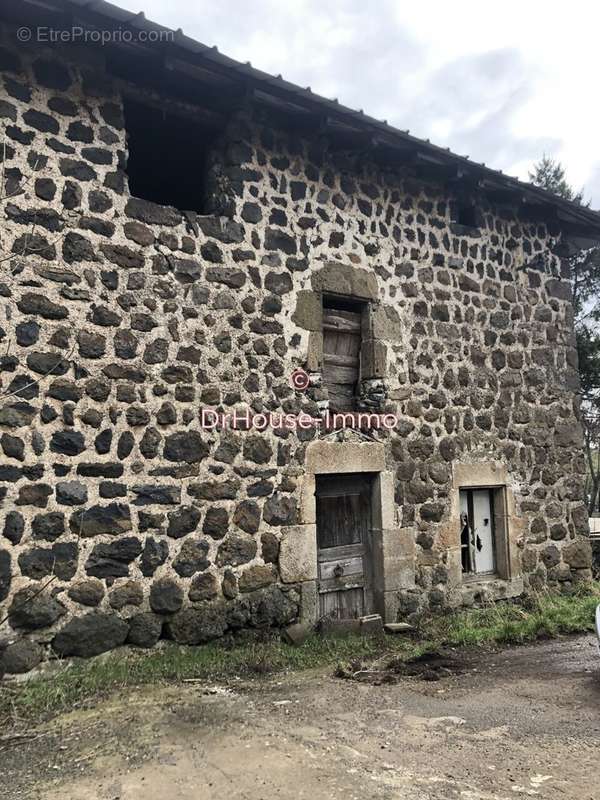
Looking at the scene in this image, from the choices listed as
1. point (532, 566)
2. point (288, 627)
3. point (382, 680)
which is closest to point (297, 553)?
point (288, 627)

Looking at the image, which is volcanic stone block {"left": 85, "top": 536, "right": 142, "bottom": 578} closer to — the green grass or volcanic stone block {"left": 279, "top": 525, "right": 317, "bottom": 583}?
the green grass

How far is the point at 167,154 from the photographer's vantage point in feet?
24.0

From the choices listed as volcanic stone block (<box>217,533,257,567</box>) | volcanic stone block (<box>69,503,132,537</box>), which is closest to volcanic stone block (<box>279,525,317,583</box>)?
volcanic stone block (<box>217,533,257,567</box>)

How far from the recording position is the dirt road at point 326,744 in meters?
3.28

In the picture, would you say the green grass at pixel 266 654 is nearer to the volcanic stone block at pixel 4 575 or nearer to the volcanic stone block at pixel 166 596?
the volcanic stone block at pixel 166 596

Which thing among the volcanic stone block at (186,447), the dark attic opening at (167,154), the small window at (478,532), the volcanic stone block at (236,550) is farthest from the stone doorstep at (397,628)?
the dark attic opening at (167,154)

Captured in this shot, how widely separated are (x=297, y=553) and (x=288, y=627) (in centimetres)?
66

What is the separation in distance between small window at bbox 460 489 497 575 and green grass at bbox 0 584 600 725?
1.67 ft

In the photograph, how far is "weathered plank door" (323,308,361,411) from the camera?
22.4 ft

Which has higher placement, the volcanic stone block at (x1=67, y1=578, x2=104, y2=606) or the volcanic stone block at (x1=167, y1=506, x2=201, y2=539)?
the volcanic stone block at (x1=167, y1=506, x2=201, y2=539)

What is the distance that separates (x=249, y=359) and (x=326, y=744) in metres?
3.31

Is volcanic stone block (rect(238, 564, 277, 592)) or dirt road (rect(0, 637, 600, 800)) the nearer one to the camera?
dirt road (rect(0, 637, 600, 800))

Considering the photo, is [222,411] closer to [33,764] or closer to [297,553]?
[297,553]

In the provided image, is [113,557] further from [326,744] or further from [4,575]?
[326,744]
